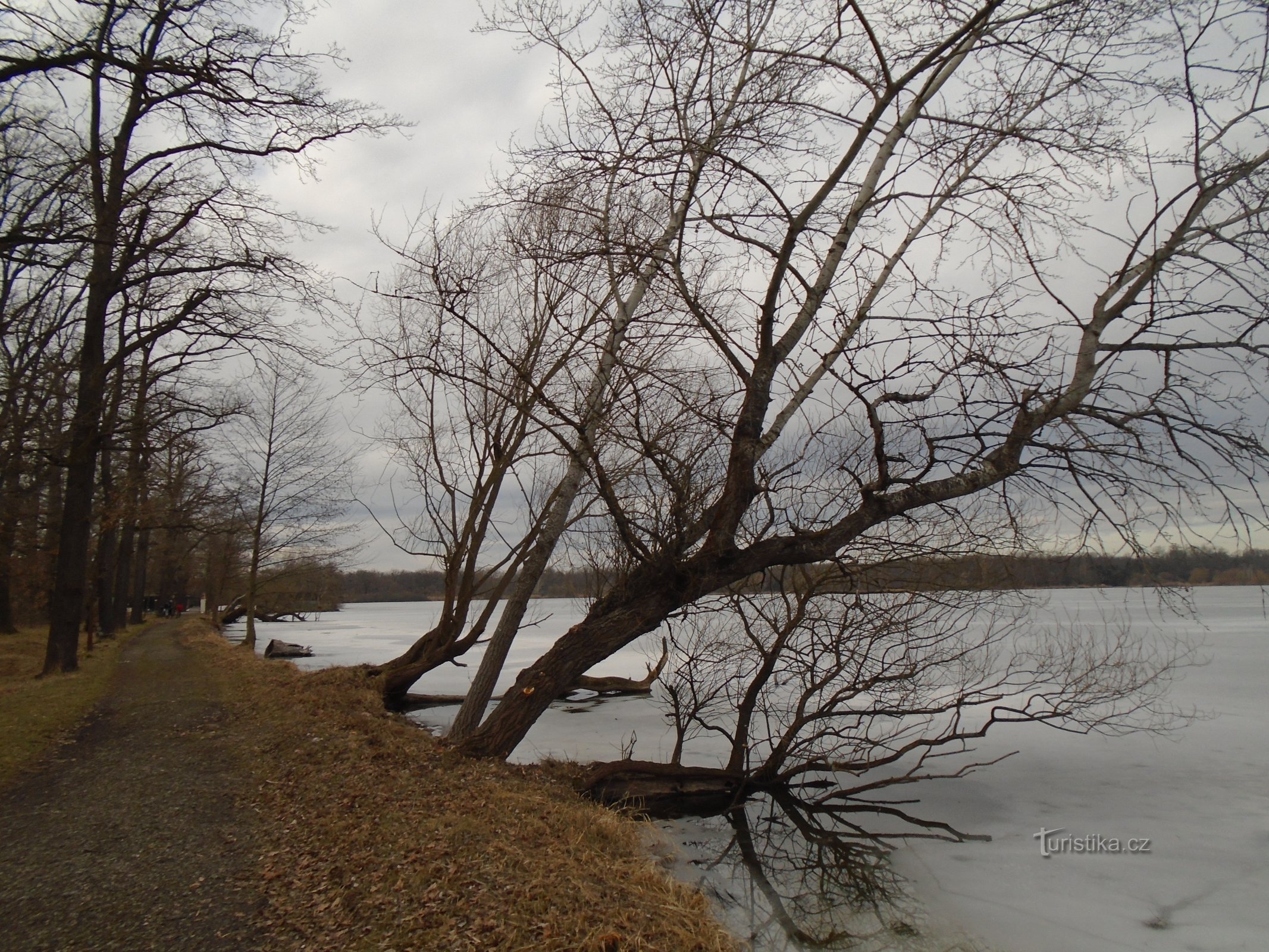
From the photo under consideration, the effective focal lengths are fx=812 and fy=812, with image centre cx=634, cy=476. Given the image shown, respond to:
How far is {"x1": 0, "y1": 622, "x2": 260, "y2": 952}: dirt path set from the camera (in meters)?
4.18

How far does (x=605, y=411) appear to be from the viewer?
22.6 feet

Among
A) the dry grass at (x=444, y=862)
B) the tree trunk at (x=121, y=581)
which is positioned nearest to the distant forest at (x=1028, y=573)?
the dry grass at (x=444, y=862)

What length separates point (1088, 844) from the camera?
8414 millimetres

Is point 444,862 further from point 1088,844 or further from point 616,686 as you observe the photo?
point 616,686

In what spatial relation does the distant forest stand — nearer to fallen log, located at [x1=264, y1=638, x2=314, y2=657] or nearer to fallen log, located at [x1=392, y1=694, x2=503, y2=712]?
fallen log, located at [x1=392, y1=694, x2=503, y2=712]

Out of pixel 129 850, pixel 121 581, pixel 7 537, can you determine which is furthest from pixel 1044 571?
pixel 121 581

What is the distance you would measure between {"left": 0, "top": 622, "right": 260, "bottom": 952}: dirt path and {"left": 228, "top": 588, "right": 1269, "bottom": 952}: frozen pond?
12.2 feet

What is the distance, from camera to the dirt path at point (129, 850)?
4176 millimetres

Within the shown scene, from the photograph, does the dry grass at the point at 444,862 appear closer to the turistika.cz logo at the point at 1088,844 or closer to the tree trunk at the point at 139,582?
the turistika.cz logo at the point at 1088,844

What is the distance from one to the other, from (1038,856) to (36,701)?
41.9 feet

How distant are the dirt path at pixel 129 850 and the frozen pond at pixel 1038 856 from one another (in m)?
3.73

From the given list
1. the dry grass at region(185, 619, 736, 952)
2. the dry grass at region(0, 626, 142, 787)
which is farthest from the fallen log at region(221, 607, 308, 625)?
the dry grass at region(185, 619, 736, 952)

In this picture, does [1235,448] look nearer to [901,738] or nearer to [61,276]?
[901,738]

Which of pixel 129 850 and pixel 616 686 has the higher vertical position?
pixel 129 850
